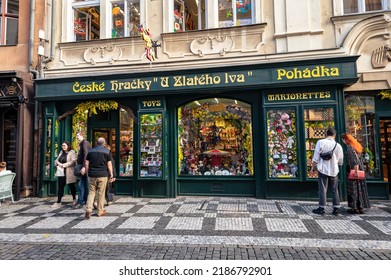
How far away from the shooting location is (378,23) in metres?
7.54

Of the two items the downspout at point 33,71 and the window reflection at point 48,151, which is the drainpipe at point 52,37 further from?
the window reflection at point 48,151

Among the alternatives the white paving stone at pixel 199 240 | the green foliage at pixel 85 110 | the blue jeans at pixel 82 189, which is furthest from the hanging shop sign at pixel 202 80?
the white paving stone at pixel 199 240

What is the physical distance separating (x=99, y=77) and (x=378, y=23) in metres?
8.26

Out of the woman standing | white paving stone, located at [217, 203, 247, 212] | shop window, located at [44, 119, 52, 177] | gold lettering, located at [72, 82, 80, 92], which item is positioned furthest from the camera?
shop window, located at [44, 119, 52, 177]

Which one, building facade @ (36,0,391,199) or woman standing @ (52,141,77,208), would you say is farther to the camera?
building facade @ (36,0,391,199)

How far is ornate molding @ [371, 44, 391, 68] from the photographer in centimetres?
754

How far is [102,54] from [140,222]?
19.3 feet

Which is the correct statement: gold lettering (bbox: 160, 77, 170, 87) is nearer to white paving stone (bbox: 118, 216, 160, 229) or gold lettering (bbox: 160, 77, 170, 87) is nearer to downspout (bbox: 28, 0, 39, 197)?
white paving stone (bbox: 118, 216, 160, 229)

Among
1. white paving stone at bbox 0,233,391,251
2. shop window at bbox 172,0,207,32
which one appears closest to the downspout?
white paving stone at bbox 0,233,391,251

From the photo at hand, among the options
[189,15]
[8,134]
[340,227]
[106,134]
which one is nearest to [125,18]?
[189,15]

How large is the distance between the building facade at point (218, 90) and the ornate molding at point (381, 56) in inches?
1.0

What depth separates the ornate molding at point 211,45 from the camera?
824 centimetres

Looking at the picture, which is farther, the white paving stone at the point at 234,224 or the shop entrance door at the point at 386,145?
the shop entrance door at the point at 386,145

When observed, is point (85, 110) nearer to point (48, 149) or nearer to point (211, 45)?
point (48, 149)
